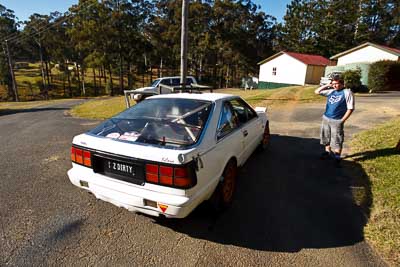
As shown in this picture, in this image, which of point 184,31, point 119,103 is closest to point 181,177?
point 184,31

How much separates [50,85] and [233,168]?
51623mm

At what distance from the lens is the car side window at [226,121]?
296 centimetres

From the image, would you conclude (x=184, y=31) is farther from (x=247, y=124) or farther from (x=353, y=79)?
(x=353, y=79)

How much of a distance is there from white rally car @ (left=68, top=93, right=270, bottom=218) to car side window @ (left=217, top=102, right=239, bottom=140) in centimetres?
1

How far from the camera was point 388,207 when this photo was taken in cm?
308

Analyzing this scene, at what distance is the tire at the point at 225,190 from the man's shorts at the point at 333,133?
2.27m

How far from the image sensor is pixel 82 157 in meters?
2.65

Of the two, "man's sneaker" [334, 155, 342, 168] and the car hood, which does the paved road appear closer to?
"man's sneaker" [334, 155, 342, 168]

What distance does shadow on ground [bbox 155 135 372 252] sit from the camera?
103 inches

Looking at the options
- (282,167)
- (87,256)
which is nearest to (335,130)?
(282,167)

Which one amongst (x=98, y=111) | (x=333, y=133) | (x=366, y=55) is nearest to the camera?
(x=333, y=133)

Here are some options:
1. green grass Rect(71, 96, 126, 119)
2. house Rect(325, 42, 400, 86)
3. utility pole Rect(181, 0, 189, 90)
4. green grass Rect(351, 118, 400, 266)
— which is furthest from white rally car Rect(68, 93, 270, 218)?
house Rect(325, 42, 400, 86)

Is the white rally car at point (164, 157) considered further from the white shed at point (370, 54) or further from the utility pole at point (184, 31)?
the white shed at point (370, 54)

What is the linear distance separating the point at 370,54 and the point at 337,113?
25862 millimetres
